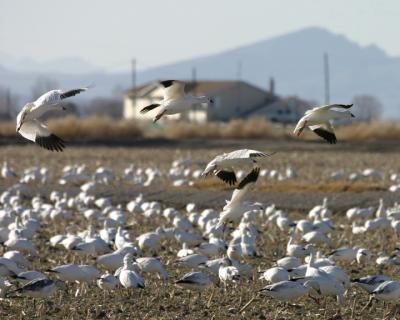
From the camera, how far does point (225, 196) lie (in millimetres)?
19281

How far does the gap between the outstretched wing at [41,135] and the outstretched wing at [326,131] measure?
254 cm

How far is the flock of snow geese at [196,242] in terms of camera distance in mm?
9375

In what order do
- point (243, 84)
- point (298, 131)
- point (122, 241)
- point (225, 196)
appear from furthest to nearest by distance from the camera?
point (243, 84)
point (225, 196)
point (122, 241)
point (298, 131)

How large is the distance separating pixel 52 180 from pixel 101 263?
11.8 metres

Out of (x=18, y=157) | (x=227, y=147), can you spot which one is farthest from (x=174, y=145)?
(x=18, y=157)

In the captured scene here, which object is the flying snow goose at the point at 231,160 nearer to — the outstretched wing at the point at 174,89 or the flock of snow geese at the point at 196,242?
the flock of snow geese at the point at 196,242

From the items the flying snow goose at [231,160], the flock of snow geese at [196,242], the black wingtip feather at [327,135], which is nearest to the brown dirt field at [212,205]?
the flock of snow geese at [196,242]

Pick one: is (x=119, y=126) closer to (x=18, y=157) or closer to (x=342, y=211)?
(x=18, y=157)

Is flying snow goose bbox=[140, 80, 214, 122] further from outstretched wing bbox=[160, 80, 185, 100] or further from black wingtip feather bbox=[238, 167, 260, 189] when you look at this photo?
black wingtip feather bbox=[238, 167, 260, 189]

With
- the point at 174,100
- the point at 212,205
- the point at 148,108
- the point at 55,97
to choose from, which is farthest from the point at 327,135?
the point at 212,205

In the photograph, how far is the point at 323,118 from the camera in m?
9.69

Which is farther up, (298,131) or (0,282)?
(298,131)

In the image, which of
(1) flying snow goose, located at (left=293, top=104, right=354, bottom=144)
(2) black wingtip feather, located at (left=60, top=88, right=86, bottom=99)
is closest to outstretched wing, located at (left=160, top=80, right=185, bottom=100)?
(2) black wingtip feather, located at (left=60, top=88, right=86, bottom=99)

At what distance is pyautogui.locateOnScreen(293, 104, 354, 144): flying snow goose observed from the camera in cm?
934
